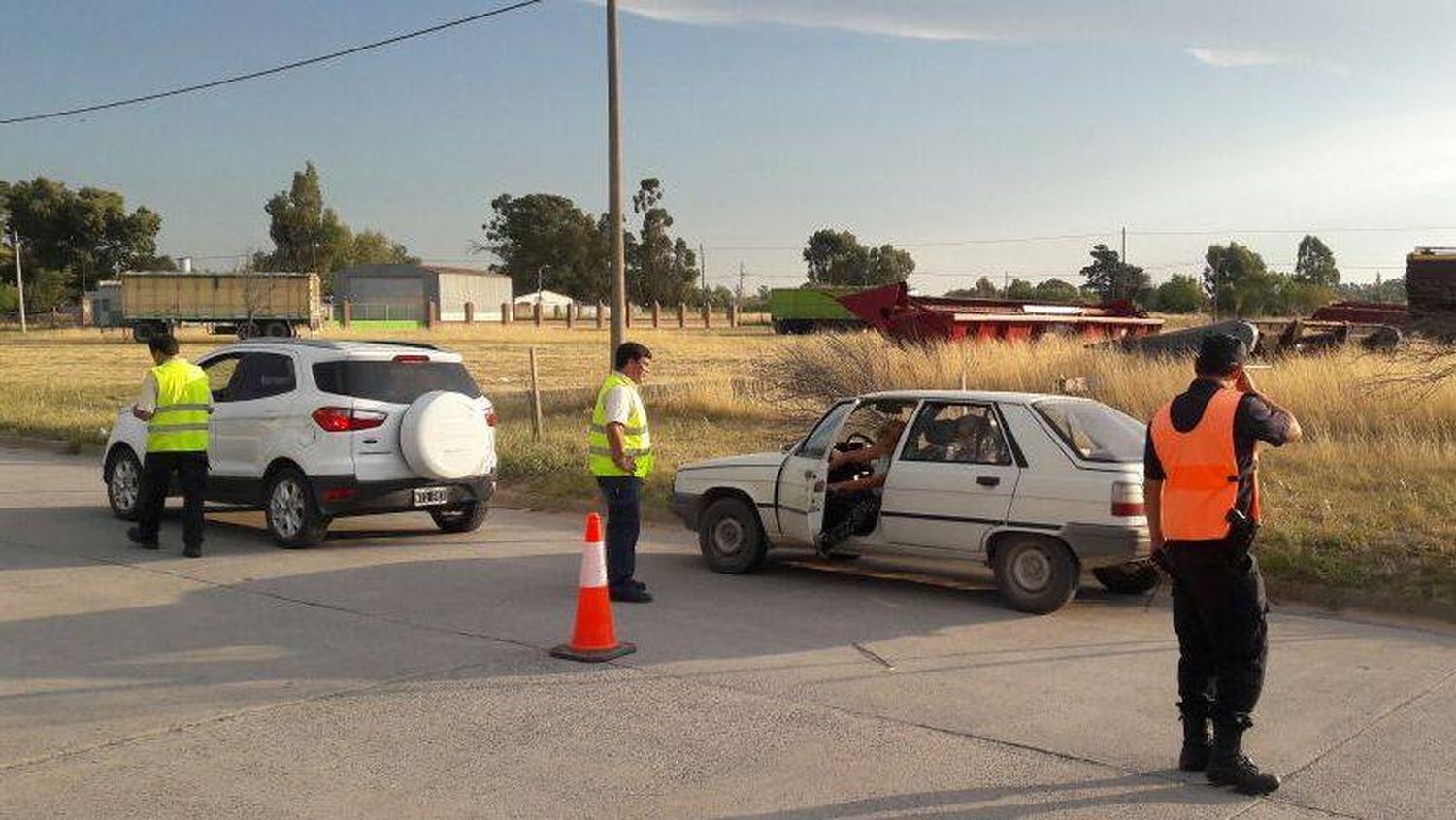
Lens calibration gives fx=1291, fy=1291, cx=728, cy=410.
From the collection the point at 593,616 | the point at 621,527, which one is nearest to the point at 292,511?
the point at 621,527

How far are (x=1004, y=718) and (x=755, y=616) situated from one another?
2.51m

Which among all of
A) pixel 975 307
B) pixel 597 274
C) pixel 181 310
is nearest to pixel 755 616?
pixel 975 307

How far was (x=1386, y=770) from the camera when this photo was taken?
5281 millimetres

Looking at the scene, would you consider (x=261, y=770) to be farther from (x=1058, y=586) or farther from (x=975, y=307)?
(x=975, y=307)

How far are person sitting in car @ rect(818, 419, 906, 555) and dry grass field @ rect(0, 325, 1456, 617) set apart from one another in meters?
2.84

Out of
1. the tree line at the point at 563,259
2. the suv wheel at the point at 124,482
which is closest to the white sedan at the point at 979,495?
the suv wheel at the point at 124,482

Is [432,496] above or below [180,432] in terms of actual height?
below

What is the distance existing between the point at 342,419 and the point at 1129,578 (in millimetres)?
6290

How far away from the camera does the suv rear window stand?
10852 mm

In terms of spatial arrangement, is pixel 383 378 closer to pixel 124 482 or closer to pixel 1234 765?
pixel 124 482

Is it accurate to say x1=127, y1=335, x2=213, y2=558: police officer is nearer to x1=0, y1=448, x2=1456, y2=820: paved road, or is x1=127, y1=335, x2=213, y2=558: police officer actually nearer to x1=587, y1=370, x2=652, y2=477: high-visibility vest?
x1=0, y1=448, x2=1456, y2=820: paved road

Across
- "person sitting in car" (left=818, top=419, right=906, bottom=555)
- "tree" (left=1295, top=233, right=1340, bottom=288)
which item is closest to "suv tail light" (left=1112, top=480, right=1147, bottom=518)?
"person sitting in car" (left=818, top=419, right=906, bottom=555)

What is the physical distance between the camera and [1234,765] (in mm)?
5035

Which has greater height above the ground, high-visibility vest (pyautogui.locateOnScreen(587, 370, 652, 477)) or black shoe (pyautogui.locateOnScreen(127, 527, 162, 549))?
high-visibility vest (pyautogui.locateOnScreen(587, 370, 652, 477))
